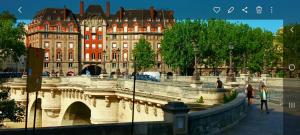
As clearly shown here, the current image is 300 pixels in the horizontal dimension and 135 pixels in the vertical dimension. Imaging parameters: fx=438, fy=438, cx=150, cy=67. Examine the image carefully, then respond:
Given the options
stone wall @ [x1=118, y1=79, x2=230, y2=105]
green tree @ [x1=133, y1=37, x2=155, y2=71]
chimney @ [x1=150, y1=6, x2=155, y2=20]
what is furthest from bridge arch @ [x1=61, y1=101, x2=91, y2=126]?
chimney @ [x1=150, y1=6, x2=155, y2=20]

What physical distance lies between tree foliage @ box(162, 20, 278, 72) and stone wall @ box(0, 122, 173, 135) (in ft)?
223

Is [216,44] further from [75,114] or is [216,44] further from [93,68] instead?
[93,68]

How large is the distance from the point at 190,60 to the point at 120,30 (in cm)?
3930

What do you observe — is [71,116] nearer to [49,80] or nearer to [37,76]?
[49,80]

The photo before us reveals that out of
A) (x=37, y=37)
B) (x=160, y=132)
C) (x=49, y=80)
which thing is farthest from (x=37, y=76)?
(x=37, y=37)

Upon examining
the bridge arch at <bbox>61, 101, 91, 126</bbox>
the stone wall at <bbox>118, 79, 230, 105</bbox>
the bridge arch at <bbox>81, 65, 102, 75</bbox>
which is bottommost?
the bridge arch at <bbox>61, 101, 91, 126</bbox>

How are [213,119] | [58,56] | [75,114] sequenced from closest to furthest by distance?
[213,119] < [75,114] < [58,56]

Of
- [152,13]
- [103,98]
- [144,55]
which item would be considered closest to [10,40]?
[144,55]

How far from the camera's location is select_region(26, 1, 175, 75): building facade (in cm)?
11538

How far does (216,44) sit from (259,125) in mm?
63755

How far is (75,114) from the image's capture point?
5516 centimetres

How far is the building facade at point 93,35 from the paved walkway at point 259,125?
92.6m

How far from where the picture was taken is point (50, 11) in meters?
118

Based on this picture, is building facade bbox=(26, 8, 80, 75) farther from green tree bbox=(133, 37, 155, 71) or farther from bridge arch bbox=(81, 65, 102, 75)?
green tree bbox=(133, 37, 155, 71)
